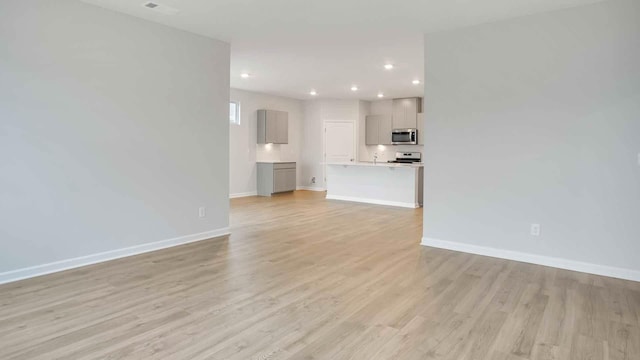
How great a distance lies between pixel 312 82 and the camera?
336 inches

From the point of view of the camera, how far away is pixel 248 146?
33.1ft

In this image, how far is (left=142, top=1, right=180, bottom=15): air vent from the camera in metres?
3.94

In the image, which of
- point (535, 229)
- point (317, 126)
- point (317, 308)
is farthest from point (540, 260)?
point (317, 126)

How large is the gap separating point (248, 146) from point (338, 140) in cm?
274

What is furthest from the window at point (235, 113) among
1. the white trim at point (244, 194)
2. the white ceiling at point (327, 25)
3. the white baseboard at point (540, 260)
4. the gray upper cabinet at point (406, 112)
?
the white baseboard at point (540, 260)

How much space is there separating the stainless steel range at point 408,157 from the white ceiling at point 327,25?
3.85 metres

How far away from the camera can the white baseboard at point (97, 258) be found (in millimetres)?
3556

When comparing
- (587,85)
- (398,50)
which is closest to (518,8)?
(587,85)

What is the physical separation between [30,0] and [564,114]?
506 centimetres

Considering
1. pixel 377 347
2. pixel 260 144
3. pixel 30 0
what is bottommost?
pixel 377 347

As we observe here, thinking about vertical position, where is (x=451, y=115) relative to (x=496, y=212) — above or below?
above

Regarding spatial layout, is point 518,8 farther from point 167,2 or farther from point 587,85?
point 167,2

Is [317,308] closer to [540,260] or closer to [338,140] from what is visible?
[540,260]

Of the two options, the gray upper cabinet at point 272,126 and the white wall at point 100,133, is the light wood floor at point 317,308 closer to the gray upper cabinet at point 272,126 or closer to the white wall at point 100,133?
the white wall at point 100,133
